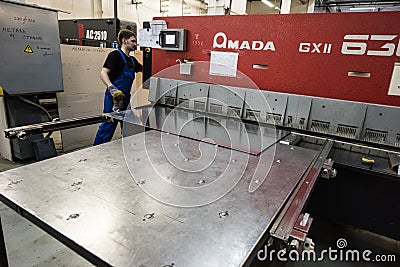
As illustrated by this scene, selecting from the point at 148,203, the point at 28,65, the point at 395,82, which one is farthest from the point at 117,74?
the point at 395,82

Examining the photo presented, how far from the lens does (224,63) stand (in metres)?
1.66

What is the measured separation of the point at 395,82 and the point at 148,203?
123cm

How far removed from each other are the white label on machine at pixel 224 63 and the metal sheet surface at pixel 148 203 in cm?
73

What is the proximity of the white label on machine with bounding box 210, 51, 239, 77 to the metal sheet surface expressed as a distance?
73 centimetres

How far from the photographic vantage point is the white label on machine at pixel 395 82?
1210 mm

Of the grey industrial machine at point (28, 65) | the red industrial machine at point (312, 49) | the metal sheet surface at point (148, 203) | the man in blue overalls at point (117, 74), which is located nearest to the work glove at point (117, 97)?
the man in blue overalls at point (117, 74)

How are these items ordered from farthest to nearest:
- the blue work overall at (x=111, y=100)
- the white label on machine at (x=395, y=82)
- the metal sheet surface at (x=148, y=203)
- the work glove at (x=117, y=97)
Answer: the blue work overall at (x=111, y=100), the work glove at (x=117, y=97), the white label on machine at (x=395, y=82), the metal sheet surface at (x=148, y=203)

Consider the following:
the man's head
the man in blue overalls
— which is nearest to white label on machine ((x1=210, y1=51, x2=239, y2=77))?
the man in blue overalls

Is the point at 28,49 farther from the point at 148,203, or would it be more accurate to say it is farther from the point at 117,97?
the point at 148,203

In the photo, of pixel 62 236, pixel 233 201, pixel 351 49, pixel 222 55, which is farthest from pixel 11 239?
pixel 351 49

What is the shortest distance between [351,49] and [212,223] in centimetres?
114

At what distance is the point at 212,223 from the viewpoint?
65cm

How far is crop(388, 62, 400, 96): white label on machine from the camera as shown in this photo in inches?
47.6

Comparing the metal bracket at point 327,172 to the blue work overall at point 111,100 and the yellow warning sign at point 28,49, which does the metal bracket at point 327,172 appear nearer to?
the blue work overall at point 111,100
